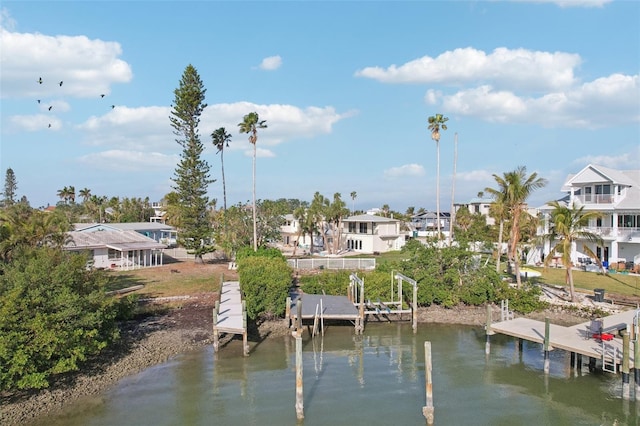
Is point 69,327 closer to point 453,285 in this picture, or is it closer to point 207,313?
point 207,313

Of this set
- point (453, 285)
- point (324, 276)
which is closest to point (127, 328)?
point (324, 276)

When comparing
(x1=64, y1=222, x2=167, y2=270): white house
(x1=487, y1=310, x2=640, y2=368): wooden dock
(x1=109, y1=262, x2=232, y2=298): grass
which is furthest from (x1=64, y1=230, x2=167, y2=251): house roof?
(x1=487, y1=310, x2=640, y2=368): wooden dock

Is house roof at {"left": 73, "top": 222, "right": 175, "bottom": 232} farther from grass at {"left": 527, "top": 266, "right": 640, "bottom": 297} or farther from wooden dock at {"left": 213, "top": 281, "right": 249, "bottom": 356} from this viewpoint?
grass at {"left": 527, "top": 266, "right": 640, "bottom": 297}

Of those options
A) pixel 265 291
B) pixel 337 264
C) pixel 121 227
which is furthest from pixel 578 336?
pixel 121 227

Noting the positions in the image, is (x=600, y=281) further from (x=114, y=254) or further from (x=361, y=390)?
(x=114, y=254)

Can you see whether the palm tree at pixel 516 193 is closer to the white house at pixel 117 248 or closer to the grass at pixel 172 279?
the grass at pixel 172 279

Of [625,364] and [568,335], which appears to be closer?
[625,364]
